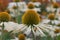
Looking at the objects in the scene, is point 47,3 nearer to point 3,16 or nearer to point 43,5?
point 43,5

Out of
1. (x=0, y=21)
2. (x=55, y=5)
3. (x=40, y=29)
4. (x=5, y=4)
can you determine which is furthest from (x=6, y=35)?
(x=5, y=4)

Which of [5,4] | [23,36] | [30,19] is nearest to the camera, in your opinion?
[30,19]

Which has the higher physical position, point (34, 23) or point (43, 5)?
point (34, 23)

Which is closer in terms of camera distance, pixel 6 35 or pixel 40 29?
pixel 40 29

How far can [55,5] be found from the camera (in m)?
2.31

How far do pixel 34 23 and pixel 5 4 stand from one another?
6.09 ft

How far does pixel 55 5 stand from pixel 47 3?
0.69 m

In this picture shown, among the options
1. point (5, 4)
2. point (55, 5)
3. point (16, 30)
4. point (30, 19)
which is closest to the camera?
point (16, 30)

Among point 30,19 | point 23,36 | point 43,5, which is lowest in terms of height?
point 43,5

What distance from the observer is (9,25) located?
0.97m

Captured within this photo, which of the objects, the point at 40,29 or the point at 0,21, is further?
the point at 0,21

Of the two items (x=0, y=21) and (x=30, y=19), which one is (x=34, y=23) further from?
(x=0, y=21)

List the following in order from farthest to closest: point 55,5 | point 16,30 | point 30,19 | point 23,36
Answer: point 55,5 → point 23,36 → point 30,19 → point 16,30

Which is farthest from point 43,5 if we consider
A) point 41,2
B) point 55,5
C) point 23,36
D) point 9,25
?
point 9,25
